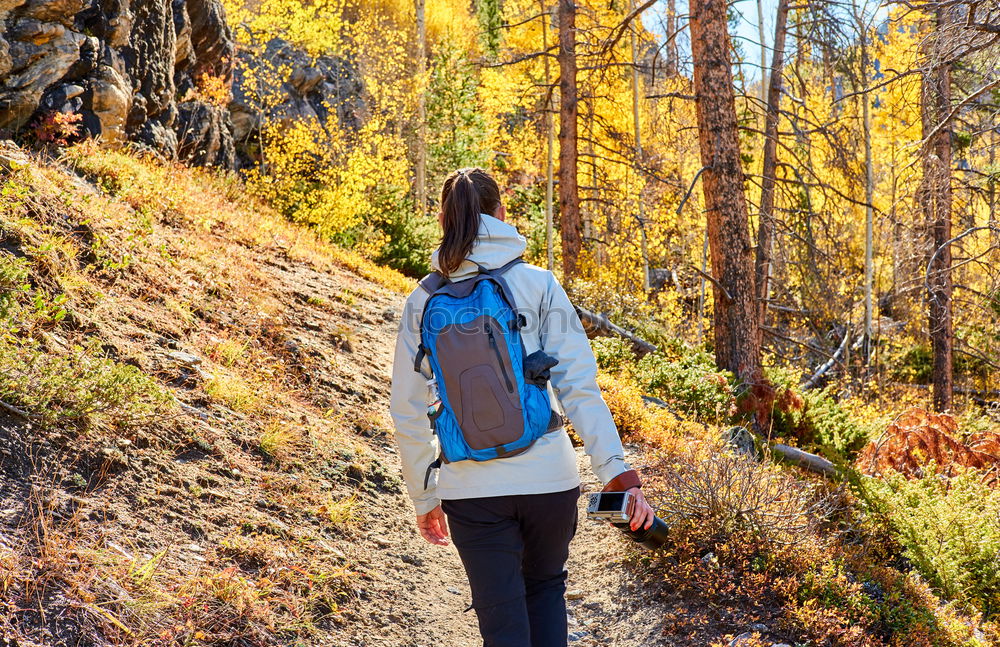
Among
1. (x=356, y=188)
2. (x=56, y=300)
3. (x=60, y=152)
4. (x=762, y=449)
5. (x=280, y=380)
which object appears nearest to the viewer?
(x=56, y=300)

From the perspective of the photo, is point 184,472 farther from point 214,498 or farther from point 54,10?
point 54,10

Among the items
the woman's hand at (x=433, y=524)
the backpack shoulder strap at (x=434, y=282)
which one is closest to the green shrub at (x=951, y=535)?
the woman's hand at (x=433, y=524)

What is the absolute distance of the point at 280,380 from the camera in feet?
21.0

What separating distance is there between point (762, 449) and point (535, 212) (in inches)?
604

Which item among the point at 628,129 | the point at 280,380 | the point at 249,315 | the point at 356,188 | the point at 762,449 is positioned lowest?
the point at 762,449

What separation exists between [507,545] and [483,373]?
582mm

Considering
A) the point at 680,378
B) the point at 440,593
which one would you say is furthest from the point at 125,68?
the point at 440,593

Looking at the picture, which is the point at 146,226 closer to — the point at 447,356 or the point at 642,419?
the point at 642,419

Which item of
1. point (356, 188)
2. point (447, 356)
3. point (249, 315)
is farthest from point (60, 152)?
point (447, 356)

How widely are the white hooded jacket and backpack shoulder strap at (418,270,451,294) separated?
23mm

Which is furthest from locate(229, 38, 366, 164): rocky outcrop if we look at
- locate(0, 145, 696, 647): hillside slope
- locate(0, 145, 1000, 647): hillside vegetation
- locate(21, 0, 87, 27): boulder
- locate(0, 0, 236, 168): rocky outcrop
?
locate(0, 145, 1000, 647): hillside vegetation

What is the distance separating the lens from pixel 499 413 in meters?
2.27

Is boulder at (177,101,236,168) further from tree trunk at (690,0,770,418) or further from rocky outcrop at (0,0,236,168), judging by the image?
tree trunk at (690,0,770,418)

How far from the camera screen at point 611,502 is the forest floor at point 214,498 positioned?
2.00 metres
